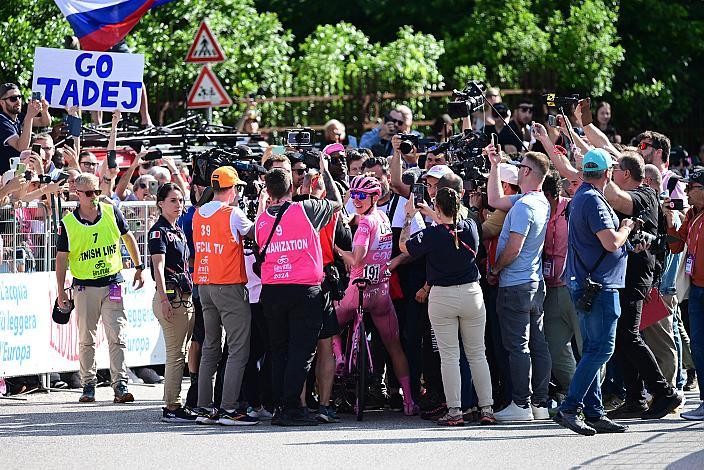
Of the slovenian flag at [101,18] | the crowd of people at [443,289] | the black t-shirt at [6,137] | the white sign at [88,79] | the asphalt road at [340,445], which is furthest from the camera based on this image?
the slovenian flag at [101,18]

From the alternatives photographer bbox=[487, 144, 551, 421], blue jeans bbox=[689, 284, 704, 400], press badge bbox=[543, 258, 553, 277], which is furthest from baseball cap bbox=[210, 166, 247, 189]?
blue jeans bbox=[689, 284, 704, 400]

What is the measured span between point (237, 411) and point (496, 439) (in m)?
2.34

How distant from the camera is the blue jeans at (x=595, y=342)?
11031mm

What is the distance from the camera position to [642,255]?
1173 cm

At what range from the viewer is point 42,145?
611 inches

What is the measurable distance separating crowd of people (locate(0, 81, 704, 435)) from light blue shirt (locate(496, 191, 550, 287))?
0.05ft

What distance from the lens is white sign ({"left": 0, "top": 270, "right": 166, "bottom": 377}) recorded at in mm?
13984

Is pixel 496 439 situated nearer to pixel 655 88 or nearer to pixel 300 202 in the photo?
pixel 300 202

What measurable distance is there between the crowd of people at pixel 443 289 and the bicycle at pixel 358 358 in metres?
0.09

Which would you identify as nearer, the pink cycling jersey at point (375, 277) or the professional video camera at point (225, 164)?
the pink cycling jersey at point (375, 277)

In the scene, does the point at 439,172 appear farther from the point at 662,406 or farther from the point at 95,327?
the point at 95,327

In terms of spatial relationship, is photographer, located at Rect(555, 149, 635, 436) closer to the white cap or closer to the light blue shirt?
the light blue shirt

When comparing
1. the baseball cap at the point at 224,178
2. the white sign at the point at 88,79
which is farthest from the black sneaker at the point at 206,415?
the white sign at the point at 88,79

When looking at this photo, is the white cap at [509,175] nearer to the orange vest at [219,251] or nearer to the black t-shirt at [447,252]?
the black t-shirt at [447,252]
